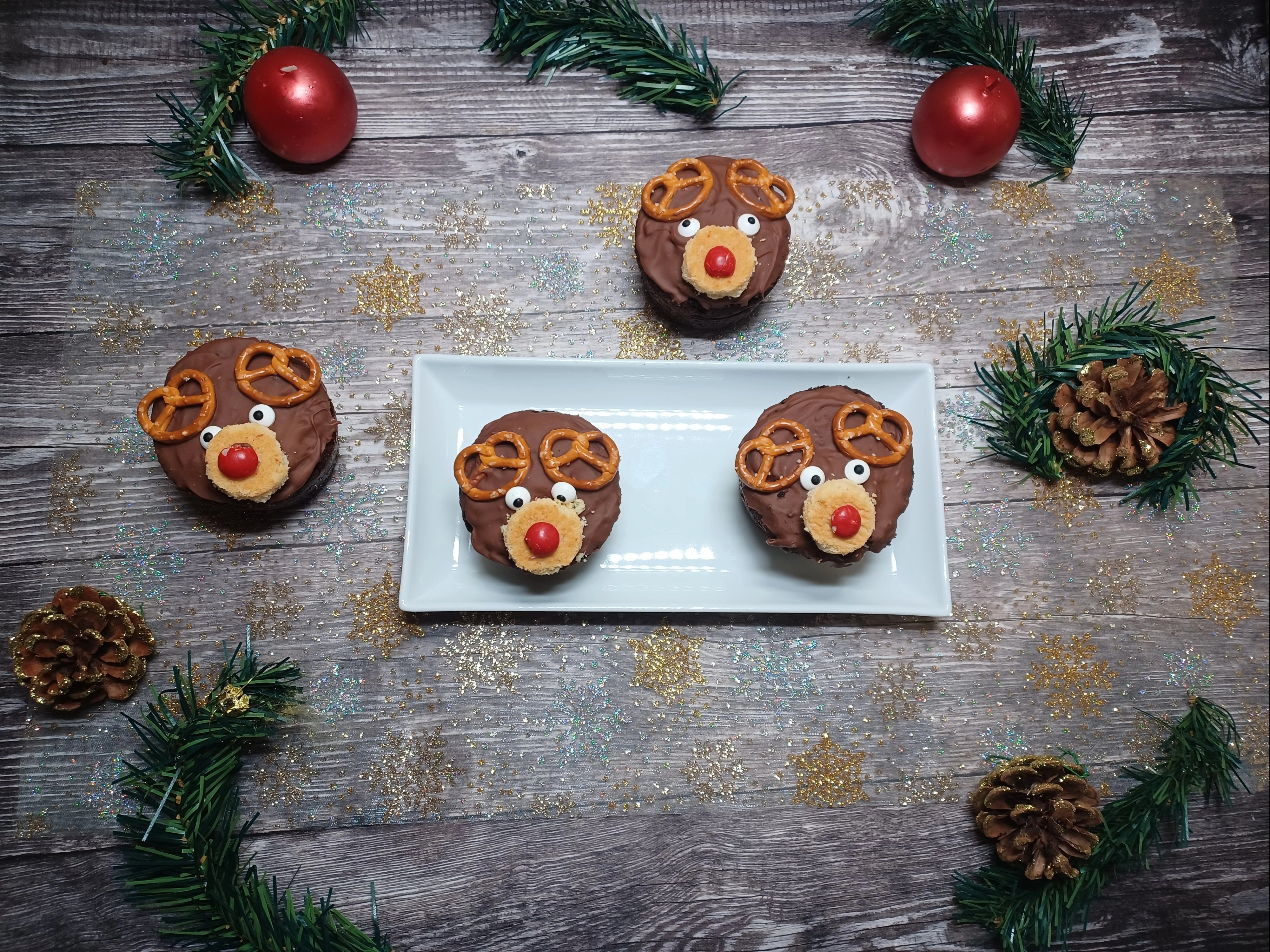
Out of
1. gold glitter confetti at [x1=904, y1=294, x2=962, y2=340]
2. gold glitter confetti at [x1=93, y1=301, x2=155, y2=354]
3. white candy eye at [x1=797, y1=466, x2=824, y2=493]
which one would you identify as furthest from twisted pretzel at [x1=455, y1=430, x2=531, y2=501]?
gold glitter confetti at [x1=904, y1=294, x2=962, y2=340]

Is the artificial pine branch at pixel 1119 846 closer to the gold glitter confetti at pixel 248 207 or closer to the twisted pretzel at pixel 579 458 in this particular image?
the twisted pretzel at pixel 579 458

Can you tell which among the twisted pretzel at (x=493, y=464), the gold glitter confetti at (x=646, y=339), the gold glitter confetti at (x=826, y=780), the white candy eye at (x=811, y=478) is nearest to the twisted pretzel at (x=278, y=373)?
the twisted pretzel at (x=493, y=464)

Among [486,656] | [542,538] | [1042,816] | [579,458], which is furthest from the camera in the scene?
[486,656]

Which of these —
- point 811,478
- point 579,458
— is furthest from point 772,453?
point 579,458

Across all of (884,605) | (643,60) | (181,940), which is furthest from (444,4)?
(181,940)

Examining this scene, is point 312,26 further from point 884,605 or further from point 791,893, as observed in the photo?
point 791,893

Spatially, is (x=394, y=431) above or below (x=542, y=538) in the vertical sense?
above

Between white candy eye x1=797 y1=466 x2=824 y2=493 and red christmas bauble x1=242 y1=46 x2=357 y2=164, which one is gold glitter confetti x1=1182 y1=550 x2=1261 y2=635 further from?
red christmas bauble x1=242 y1=46 x2=357 y2=164

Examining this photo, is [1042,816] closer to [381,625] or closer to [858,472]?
[858,472]
